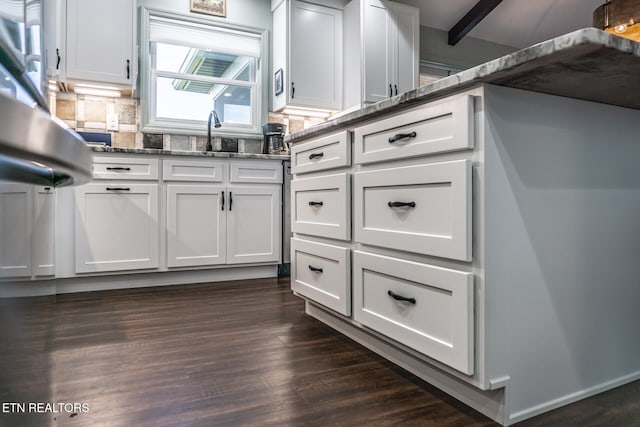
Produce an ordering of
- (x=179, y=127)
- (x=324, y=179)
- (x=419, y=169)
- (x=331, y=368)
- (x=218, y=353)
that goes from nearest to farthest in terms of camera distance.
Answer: (x=419, y=169)
(x=331, y=368)
(x=218, y=353)
(x=324, y=179)
(x=179, y=127)

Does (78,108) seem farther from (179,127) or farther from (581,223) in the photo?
(581,223)

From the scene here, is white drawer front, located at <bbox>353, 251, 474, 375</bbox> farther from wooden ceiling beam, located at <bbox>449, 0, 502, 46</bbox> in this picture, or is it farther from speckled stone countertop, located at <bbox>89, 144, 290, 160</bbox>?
wooden ceiling beam, located at <bbox>449, 0, 502, 46</bbox>

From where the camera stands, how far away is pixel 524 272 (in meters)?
1.09

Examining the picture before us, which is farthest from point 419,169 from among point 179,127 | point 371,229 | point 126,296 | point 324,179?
point 179,127

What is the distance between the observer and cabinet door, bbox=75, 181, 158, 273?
2.68 meters

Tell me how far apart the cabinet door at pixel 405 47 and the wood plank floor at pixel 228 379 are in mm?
2826

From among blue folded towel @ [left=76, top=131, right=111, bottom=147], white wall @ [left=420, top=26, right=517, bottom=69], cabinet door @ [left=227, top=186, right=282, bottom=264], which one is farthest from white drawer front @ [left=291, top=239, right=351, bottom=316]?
white wall @ [left=420, top=26, right=517, bottom=69]

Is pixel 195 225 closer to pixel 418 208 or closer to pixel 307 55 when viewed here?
pixel 307 55

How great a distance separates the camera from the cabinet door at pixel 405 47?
13.1 feet

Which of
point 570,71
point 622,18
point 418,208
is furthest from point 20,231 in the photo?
point 622,18

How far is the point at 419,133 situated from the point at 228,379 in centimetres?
99

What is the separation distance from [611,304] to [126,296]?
2500 mm

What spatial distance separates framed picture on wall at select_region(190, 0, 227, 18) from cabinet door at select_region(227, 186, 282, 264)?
5.50 feet

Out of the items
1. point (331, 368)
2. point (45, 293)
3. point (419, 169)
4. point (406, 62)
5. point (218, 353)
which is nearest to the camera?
point (45, 293)
